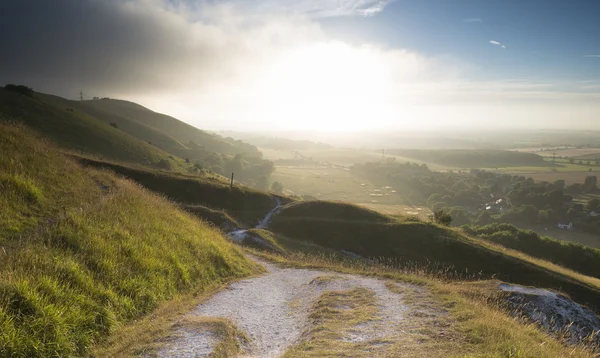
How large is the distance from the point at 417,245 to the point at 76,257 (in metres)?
39.1

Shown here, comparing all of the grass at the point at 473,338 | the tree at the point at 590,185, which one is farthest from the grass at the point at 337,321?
the tree at the point at 590,185

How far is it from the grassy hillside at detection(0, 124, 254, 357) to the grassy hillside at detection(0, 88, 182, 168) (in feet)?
171

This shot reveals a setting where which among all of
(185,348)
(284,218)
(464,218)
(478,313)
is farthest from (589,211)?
(185,348)

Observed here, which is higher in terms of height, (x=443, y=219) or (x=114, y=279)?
(x=114, y=279)

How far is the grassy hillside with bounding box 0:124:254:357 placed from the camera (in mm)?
7277

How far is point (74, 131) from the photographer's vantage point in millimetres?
69188

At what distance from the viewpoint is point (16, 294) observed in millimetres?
7324

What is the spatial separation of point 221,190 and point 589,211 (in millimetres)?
126897

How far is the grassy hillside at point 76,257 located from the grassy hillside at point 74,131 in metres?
52.2

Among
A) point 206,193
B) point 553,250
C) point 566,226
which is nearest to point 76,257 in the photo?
point 206,193

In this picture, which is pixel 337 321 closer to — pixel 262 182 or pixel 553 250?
pixel 553 250

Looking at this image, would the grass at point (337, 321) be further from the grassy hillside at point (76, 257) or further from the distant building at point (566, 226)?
the distant building at point (566, 226)

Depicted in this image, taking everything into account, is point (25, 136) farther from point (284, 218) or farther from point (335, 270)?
point (284, 218)

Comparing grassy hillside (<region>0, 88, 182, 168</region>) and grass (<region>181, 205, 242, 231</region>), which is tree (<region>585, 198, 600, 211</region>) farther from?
grassy hillside (<region>0, 88, 182, 168</region>)
